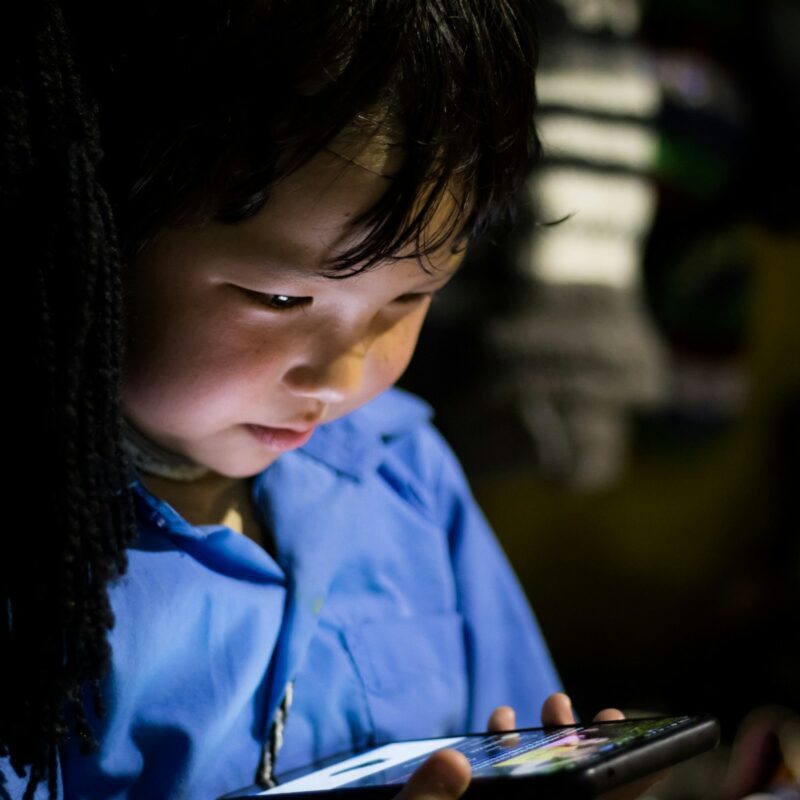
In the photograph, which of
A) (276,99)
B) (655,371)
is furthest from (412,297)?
(655,371)

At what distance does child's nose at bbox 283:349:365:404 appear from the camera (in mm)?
573

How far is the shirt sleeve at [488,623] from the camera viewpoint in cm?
74

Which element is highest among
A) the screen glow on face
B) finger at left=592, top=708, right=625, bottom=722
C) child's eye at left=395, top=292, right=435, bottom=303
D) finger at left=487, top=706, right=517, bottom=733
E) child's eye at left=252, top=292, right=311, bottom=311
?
child's eye at left=252, top=292, right=311, bottom=311

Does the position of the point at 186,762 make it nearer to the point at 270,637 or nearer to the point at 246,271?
the point at 270,637

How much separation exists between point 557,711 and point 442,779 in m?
0.17

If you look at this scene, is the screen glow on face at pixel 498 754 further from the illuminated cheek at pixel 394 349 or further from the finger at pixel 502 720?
the illuminated cheek at pixel 394 349

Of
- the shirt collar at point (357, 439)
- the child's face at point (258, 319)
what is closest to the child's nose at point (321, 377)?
the child's face at point (258, 319)

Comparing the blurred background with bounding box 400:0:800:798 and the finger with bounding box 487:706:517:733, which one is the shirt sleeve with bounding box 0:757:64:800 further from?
the blurred background with bounding box 400:0:800:798

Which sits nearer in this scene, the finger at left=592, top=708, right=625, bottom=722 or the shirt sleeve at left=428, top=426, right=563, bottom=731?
the finger at left=592, top=708, right=625, bottom=722

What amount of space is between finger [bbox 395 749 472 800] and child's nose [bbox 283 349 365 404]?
A: 18cm

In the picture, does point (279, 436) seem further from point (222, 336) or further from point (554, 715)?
point (554, 715)

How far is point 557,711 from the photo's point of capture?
0.64 m

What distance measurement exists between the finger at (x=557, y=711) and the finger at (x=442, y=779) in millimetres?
160

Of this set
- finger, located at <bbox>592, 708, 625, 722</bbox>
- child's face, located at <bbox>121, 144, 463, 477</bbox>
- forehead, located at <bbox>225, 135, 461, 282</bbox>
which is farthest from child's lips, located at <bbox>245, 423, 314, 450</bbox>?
finger, located at <bbox>592, 708, 625, 722</bbox>
